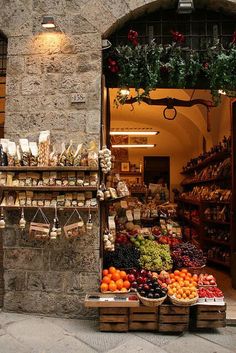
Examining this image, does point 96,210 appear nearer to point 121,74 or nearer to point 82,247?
point 82,247

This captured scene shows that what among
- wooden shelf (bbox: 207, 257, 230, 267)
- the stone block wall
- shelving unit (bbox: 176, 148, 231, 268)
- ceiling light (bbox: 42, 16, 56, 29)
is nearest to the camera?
ceiling light (bbox: 42, 16, 56, 29)

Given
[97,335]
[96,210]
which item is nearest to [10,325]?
[97,335]

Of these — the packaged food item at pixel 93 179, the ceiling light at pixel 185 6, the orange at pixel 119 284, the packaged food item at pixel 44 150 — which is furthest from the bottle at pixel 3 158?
the ceiling light at pixel 185 6

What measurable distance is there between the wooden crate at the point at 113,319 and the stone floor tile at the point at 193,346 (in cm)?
57

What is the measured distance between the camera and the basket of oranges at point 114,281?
13.9 feet

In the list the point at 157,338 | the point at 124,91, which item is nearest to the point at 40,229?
the point at 157,338

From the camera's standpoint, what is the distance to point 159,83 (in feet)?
16.2

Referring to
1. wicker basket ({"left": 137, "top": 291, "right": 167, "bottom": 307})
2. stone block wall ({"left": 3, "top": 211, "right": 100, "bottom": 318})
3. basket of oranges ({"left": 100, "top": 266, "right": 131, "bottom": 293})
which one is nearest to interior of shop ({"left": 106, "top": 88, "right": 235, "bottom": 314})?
wicker basket ({"left": 137, "top": 291, "right": 167, "bottom": 307})

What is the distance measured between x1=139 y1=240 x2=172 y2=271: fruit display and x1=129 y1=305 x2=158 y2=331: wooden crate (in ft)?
2.49

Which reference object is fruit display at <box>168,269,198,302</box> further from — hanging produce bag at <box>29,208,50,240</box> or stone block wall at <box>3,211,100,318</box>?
hanging produce bag at <box>29,208,50,240</box>

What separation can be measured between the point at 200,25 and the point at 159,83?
1.09 metres

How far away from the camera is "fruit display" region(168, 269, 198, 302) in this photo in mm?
4008

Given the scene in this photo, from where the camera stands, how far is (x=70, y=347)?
3689 millimetres

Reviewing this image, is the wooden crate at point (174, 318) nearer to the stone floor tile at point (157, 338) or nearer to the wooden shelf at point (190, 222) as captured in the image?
the stone floor tile at point (157, 338)
